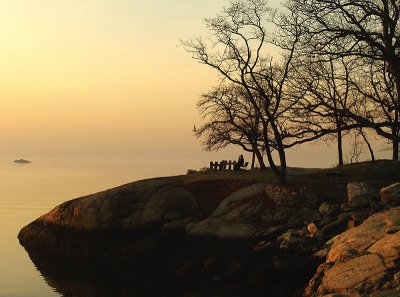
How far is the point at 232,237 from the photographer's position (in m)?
27.4

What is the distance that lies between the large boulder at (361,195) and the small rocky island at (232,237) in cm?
6

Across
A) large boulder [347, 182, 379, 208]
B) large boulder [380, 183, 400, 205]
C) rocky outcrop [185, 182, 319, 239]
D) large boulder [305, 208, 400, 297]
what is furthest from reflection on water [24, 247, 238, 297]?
large boulder [380, 183, 400, 205]

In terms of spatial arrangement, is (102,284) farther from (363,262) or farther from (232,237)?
(363,262)

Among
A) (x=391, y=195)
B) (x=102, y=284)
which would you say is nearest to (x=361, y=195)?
(x=391, y=195)

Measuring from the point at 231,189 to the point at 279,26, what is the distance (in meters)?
10.5

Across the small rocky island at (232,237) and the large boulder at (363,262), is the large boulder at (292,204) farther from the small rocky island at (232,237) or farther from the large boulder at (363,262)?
the large boulder at (363,262)

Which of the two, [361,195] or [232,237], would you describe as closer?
→ [361,195]

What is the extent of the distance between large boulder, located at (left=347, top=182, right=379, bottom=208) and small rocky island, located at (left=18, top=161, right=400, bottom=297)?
0.06 metres

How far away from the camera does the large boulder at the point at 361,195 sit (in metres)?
25.4

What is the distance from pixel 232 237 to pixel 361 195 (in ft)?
23.0

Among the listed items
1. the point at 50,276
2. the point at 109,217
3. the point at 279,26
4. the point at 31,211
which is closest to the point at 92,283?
the point at 50,276

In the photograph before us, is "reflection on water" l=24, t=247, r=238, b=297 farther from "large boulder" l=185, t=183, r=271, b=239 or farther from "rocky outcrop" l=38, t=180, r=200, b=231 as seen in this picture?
"large boulder" l=185, t=183, r=271, b=239

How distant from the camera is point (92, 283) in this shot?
2497 cm

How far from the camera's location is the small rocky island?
19359 millimetres
